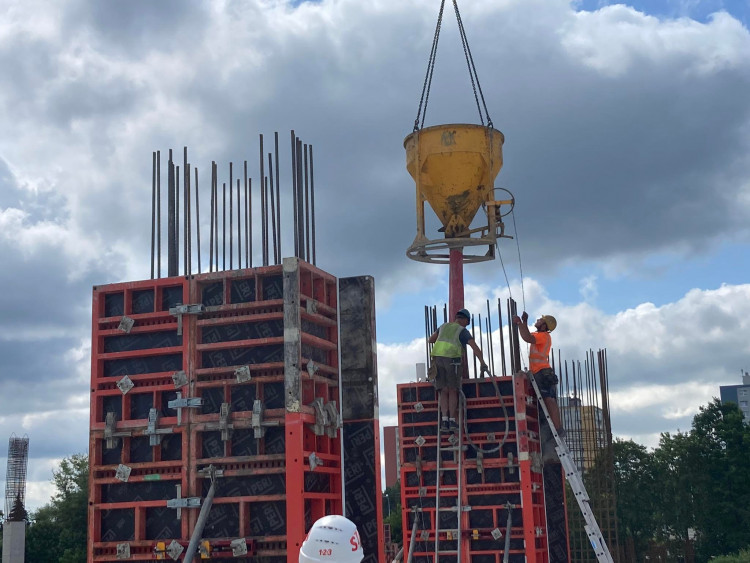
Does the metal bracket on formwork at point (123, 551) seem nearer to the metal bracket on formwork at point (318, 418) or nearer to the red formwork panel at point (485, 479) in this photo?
the metal bracket on formwork at point (318, 418)

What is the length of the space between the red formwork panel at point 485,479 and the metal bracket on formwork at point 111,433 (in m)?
5.39

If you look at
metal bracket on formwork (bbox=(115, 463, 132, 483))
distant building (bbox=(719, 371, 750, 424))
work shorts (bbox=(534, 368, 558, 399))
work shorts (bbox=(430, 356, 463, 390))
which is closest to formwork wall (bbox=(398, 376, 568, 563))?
work shorts (bbox=(534, 368, 558, 399))

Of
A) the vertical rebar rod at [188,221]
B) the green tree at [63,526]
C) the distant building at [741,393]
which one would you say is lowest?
the green tree at [63,526]

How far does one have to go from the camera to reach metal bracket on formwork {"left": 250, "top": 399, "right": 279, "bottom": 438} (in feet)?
39.9

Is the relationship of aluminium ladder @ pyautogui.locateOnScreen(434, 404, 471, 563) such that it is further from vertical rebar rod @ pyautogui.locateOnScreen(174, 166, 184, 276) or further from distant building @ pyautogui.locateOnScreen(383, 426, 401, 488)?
distant building @ pyautogui.locateOnScreen(383, 426, 401, 488)

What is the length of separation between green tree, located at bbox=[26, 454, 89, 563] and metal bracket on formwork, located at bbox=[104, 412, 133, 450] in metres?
28.2

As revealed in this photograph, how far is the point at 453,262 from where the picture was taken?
18.3 metres

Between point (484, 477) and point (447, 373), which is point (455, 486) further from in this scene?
point (447, 373)

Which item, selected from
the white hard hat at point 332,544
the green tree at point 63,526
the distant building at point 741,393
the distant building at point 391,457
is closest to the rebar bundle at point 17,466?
the green tree at point 63,526

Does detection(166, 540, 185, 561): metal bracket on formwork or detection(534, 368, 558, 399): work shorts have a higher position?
detection(534, 368, 558, 399): work shorts

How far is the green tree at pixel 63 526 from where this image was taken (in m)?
42.1

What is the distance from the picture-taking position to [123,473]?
42.3 feet

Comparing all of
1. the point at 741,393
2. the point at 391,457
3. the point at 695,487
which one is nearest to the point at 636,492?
the point at 695,487

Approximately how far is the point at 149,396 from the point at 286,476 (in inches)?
98.3
